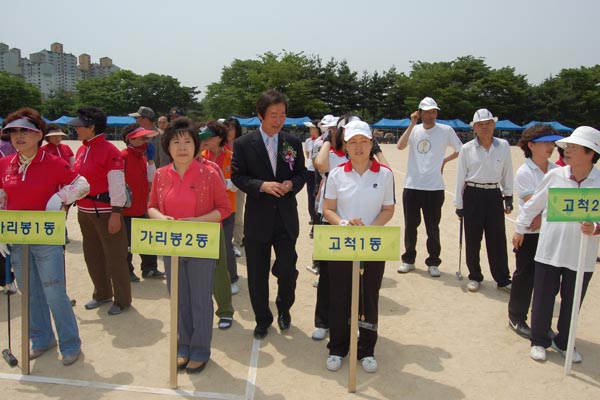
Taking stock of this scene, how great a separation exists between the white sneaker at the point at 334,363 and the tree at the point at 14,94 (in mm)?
68312

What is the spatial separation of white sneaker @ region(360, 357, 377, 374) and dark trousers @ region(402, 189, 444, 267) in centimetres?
270

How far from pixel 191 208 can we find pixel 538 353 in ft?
10.5

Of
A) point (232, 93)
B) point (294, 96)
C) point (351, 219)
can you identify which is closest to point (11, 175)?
point (351, 219)

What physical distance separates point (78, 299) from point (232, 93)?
6173 centimetres

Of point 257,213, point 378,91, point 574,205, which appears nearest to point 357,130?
point 257,213

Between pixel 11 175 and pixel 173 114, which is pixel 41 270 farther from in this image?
pixel 173 114

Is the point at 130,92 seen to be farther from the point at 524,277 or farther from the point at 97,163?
the point at 524,277

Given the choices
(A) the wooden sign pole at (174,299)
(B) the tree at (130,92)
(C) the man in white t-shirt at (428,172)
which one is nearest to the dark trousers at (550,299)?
(C) the man in white t-shirt at (428,172)

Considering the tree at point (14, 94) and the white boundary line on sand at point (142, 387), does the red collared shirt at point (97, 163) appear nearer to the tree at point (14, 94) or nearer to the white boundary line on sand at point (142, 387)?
the white boundary line on sand at point (142, 387)

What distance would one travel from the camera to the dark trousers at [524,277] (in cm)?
440

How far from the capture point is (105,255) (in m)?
4.72

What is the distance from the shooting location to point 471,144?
18.0ft

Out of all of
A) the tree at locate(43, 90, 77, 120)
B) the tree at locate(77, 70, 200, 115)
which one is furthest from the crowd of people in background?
the tree at locate(43, 90, 77, 120)

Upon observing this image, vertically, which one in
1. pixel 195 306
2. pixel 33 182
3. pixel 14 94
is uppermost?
pixel 14 94
